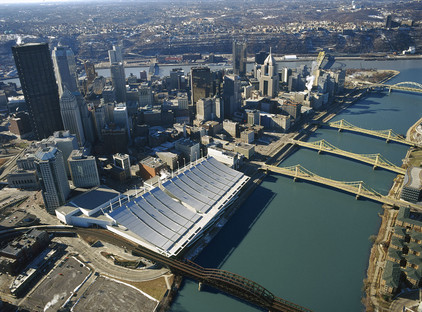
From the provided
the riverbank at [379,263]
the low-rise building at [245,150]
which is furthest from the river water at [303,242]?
the low-rise building at [245,150]

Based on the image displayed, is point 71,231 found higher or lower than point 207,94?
lower

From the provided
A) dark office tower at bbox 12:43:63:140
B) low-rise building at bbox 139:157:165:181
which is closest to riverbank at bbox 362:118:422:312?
low-rise building at bbox 139:157:165:181

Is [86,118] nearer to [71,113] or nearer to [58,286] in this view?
[71,113]

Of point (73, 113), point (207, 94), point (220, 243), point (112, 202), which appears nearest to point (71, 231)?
point (112, 202)

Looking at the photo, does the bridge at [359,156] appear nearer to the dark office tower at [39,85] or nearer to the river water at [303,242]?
the river water at [303,242]

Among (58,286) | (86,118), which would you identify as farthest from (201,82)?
(58,286)

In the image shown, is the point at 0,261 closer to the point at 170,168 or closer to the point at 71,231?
the point at 71,231
